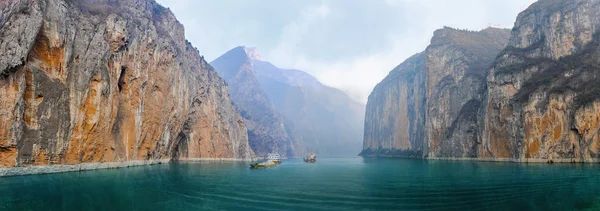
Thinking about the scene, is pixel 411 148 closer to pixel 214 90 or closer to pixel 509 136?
pixel 509 136

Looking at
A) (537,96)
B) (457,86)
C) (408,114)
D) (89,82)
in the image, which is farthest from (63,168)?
(408,114)

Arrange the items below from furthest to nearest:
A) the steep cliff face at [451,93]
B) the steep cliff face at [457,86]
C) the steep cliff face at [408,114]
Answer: the steep cliff face at [408,114] < the steep cliff face at [451,93] < the steep cliff face at [457,86]

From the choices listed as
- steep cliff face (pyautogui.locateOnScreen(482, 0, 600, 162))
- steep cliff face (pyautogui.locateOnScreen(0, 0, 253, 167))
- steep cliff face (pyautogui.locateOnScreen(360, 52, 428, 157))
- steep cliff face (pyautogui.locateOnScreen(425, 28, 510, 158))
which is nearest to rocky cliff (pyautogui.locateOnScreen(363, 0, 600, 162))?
steep cliff face (pyautogui.locateOnScreen(482, 0, 600, 162))

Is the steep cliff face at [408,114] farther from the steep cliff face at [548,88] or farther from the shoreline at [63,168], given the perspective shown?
the shoreline at [63,168]

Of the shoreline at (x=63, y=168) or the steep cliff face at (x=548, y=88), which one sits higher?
the steep cliff face at (x=548, y=88)

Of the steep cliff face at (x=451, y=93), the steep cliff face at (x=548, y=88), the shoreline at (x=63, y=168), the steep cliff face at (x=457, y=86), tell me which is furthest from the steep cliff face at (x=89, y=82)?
the steep cliff face at (x=451, y=93)

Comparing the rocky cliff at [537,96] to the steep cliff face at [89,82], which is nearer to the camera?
the steep cliff face at [89,82]

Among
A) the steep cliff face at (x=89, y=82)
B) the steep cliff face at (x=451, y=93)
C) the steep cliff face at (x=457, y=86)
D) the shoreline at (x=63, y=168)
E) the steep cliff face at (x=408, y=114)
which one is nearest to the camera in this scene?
the shoreline at (x=63, y=168)
